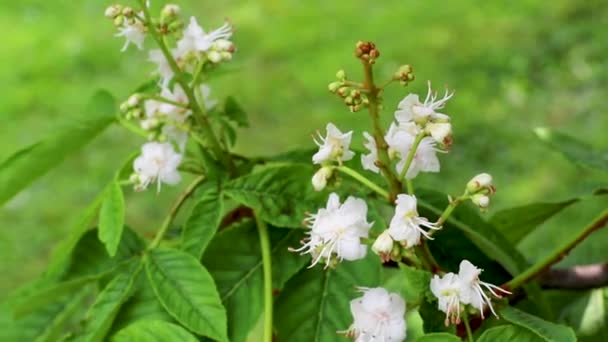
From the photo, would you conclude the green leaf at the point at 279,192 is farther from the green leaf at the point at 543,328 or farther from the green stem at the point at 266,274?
the green leaf at the point at 543,328

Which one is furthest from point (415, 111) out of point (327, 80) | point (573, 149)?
point (327, 80)

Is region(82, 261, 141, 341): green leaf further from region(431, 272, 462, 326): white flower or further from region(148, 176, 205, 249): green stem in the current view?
region(431, 272, 462, 326): white flower

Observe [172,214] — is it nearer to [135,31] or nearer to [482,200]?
[135,31]

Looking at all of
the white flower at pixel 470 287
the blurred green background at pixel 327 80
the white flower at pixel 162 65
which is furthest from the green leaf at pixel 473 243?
the blurred green background at pixel 327 80

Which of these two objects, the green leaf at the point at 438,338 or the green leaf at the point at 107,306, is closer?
the green leaf at the point at 438,338

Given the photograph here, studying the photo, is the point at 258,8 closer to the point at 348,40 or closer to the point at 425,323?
the point at 348,40

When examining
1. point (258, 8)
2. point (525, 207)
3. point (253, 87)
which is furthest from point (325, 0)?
point (525, 207)

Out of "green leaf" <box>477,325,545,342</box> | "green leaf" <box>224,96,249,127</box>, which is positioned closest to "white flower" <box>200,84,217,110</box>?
"green leaf" <box>224,96,249,127</box>
